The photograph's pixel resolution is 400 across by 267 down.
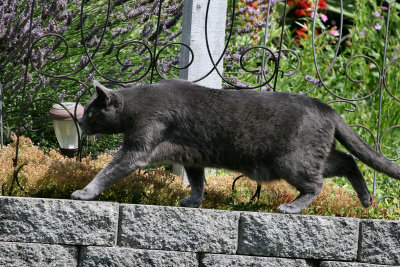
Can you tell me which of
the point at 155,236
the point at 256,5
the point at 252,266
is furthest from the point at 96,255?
the point at 256,5

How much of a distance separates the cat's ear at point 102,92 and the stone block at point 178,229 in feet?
2.14

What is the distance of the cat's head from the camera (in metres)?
3.26

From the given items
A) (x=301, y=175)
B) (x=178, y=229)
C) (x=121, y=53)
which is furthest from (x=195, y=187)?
(x=121, y=53)

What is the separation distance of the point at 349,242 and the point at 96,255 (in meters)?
1.42

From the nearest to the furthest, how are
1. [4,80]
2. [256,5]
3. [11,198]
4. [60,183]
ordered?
[11,198] → [60,183] → [4,80] → [256,5]

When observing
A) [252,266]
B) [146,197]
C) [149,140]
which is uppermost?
[149,140]

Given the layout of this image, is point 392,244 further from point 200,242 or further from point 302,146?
point 200,242

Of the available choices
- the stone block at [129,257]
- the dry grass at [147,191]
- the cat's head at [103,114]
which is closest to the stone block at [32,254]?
the stone block at [129,257]

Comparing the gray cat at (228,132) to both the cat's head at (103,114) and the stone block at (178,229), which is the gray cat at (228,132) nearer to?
the cat's head at (103,114)

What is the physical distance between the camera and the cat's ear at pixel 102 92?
3171 mm

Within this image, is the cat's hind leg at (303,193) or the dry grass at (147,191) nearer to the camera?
the cat's hind leg at (303,193)

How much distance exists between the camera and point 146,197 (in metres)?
3.39

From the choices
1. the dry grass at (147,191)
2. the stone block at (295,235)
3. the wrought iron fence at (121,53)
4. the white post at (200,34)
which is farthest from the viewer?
the wrought iron fence at (121,53)

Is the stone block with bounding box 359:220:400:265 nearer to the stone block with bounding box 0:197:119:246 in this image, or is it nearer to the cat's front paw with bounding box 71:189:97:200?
the stone block with bounding box 0:197:119:246
